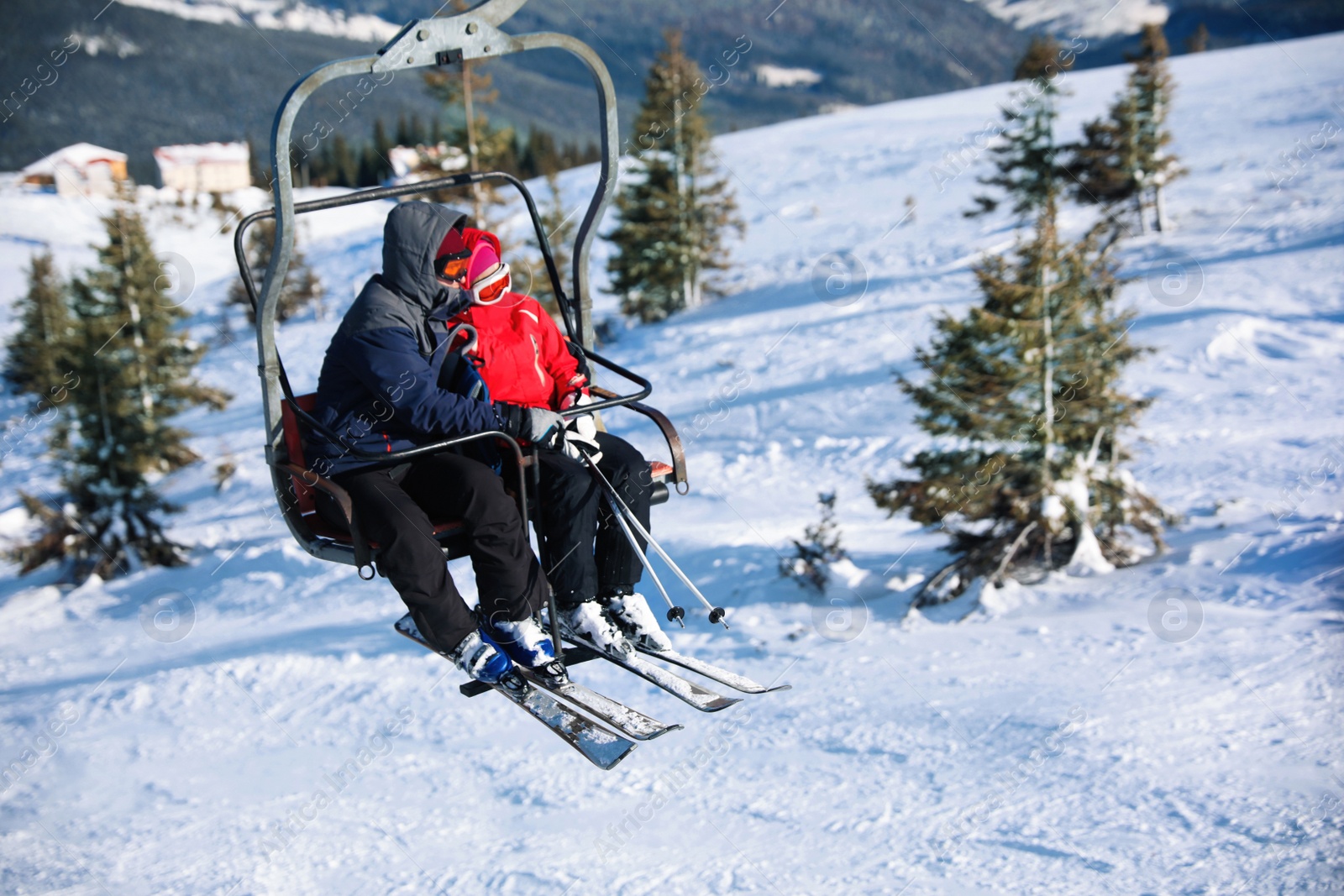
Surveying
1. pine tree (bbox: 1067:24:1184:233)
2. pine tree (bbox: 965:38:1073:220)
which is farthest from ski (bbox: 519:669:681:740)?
pine tree (bbox: 1067:24:1184:233)

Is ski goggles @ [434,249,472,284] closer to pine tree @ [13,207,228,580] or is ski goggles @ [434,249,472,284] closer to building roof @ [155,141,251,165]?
pine tree @ [13,207,228,580]

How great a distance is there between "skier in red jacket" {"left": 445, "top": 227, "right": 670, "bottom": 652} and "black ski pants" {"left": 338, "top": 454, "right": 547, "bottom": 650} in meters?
0.21

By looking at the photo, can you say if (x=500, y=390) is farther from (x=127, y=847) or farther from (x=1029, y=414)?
(x=127, y=847)

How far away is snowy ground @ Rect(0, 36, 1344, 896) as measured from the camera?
9203mm

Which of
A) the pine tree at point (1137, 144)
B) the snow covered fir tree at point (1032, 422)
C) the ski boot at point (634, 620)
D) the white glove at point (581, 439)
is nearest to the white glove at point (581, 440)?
the white glove at point (581, 439)

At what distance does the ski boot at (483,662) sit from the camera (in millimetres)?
4016

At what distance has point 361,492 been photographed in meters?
3.98

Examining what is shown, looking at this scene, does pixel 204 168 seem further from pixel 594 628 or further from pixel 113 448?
pixel 594 628

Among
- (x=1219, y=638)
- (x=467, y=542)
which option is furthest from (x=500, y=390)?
(x=1219, y=638)

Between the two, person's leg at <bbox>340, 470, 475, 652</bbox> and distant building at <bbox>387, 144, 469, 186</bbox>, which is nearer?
person's leg at <bbox>340, 470, 475, 652</bbox>

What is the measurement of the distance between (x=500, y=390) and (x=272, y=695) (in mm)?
10297

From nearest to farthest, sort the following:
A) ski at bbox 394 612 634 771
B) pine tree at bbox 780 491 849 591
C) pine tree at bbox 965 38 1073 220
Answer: ski at bbox 394 612 634 771 < pine tree at bbox 780 491 849 591 < pine tree at bbox 965 38 1073 220

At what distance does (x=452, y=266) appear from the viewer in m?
4.12

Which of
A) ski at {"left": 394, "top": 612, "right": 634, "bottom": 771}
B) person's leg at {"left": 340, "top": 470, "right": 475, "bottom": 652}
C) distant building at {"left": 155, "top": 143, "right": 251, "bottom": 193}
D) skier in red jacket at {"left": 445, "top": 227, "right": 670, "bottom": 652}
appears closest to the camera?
ski at {"left": 394, "top": 612, "right": 634, "bottom": 771}
